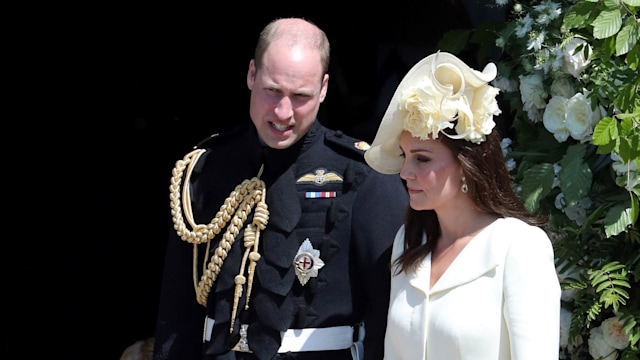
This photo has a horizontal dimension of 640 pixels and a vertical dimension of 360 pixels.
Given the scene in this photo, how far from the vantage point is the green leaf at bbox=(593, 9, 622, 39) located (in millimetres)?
2648

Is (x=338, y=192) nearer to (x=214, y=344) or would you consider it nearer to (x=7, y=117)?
(x=214, y=344)

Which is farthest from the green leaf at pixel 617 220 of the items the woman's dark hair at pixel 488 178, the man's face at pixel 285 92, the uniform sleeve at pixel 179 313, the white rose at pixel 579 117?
the uniform sleeve at pixel 179 313

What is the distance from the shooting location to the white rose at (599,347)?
287 centimetres

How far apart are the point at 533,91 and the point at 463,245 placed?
0.81 m

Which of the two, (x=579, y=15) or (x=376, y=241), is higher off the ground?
(x=579, y=15)

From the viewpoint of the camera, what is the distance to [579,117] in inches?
115

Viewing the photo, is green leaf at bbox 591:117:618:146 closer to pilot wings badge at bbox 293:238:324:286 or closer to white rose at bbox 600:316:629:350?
white rose at bbox 600:316:629:350

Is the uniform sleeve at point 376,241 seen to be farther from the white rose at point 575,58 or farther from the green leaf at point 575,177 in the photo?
the white rose at point 575,58

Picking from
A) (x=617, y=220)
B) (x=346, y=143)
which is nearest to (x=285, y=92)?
(x=346, y=143)

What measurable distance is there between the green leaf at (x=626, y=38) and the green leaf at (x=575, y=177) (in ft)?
1.19

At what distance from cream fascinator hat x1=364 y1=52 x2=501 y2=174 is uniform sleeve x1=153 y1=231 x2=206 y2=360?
82 centimetres

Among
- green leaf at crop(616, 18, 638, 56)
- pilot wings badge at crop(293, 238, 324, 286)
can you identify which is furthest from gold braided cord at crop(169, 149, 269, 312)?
green leaf at crop(616, 18, 638, 56)

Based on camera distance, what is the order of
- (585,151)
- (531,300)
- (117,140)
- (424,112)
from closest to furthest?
(531,300) → (424,112) → (585,151) → (117,140)

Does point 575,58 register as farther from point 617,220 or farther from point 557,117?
point 617,220
